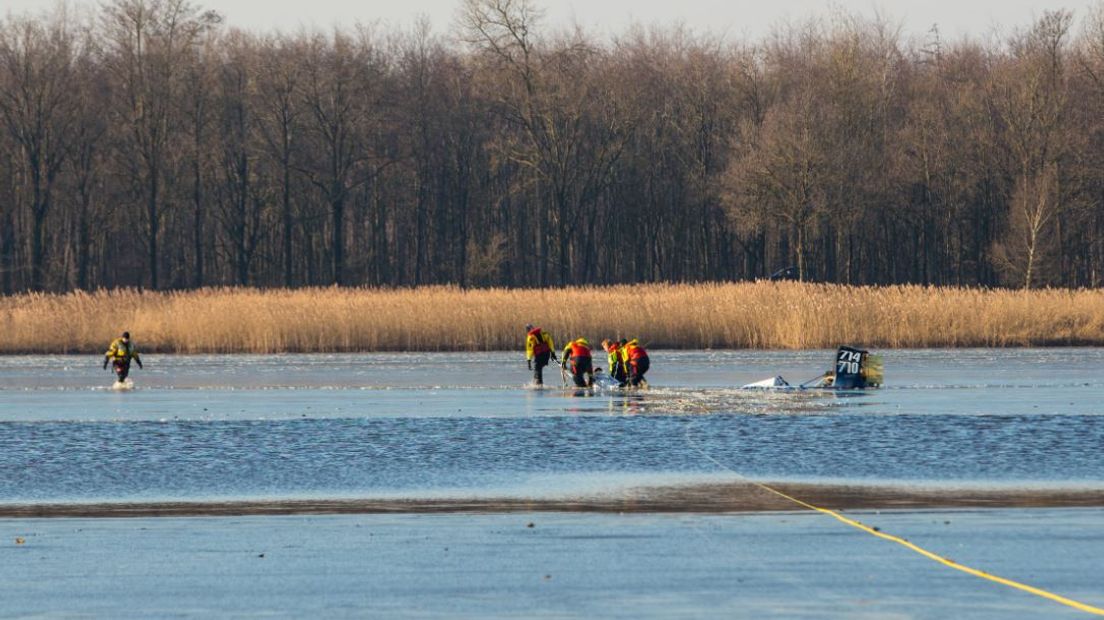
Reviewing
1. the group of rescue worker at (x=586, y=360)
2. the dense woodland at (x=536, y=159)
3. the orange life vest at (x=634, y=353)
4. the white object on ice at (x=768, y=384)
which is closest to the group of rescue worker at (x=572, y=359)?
the group of rescue worker at (x=586, y=360)

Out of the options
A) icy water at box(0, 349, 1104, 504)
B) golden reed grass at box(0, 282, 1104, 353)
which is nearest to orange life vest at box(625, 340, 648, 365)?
icy water at box(0, 349, 1104, 504)

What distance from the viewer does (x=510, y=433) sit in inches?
995

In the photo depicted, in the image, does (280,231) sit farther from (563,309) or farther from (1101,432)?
(1101,432)

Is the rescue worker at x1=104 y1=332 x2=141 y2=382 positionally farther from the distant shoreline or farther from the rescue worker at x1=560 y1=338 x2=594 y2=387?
the distant shoreline

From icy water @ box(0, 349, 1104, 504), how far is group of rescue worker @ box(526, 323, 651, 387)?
2.22ft

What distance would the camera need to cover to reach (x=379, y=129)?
81938 millimetres

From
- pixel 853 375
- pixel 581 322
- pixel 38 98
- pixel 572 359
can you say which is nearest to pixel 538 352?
pixel 572 359

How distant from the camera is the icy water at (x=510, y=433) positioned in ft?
65.5

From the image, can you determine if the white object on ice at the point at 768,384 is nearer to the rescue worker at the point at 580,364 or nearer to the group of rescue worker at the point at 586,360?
the group of rescue worker at the point at 586,360

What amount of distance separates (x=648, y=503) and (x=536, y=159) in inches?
2573

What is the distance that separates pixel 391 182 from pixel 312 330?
137 ft

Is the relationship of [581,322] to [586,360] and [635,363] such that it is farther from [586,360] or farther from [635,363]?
[635,363]

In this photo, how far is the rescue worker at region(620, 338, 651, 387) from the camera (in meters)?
34.2

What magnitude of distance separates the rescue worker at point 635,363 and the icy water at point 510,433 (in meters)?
0.65
